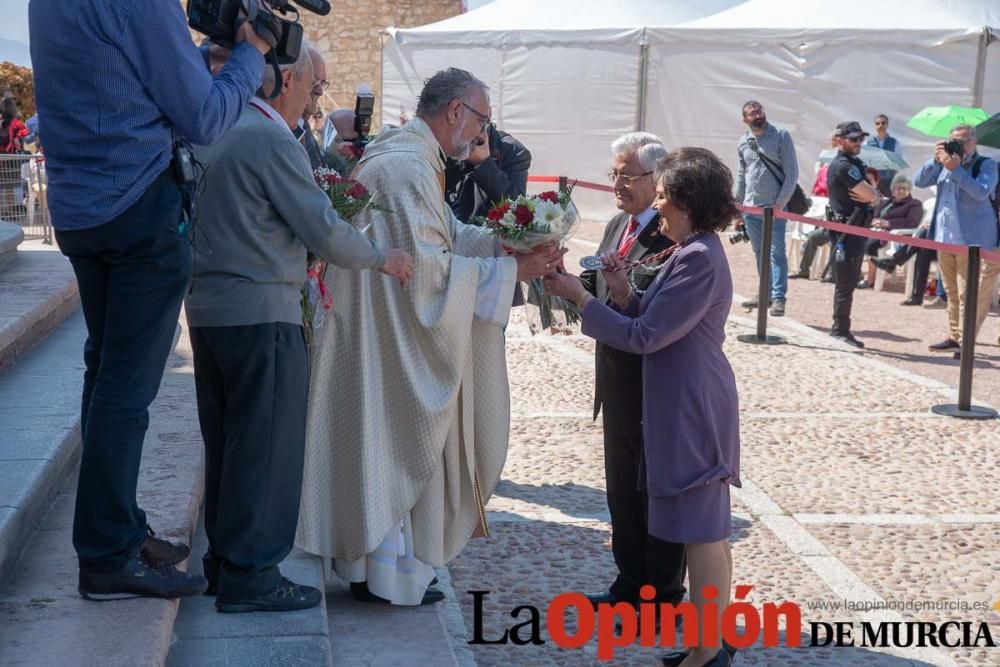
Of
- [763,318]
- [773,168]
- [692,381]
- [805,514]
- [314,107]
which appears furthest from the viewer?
[773,168]

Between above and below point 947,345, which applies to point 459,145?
above

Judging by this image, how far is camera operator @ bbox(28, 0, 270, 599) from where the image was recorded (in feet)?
10.1

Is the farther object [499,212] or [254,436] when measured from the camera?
[499,212]

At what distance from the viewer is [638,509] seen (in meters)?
4.60

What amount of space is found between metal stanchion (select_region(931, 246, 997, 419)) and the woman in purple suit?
433 cm

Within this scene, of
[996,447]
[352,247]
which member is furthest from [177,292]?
[996,447]

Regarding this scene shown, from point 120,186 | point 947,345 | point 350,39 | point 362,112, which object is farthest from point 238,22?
point 350,39

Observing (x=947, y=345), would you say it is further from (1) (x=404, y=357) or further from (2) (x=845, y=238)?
(1) (x=404, y=357)

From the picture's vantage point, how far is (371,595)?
4.43 meters

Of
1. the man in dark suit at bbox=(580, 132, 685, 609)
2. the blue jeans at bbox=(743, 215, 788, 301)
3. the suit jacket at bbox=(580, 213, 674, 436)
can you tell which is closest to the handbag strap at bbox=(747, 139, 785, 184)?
the blue jeans at bbox=(743, 215, 788, 301)

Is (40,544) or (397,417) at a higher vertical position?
(397,417)

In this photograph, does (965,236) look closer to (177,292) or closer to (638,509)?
(638,509)

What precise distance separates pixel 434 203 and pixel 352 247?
62 centimetres

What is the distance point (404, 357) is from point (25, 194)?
9698 millimetres
